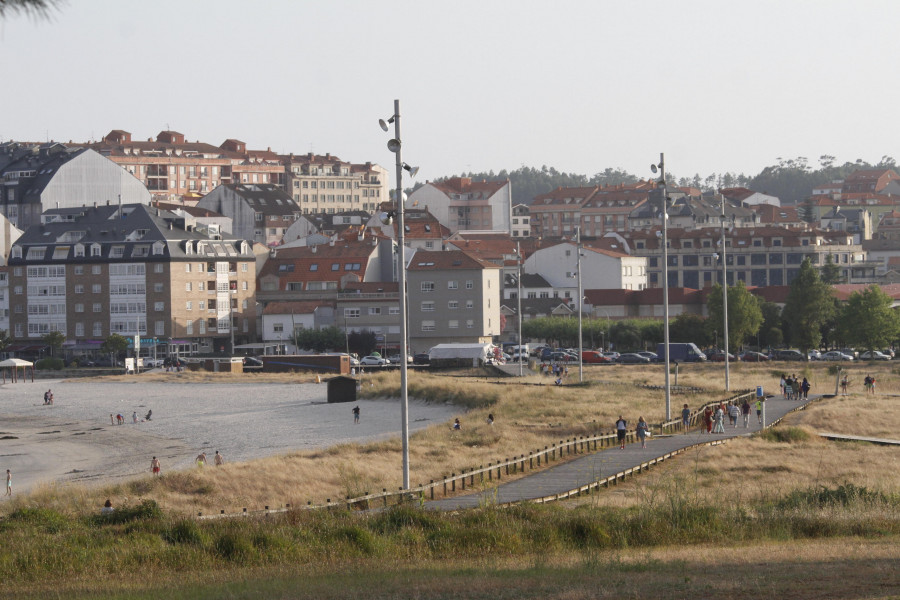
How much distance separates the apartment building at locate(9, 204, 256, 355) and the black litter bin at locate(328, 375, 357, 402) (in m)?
35.8

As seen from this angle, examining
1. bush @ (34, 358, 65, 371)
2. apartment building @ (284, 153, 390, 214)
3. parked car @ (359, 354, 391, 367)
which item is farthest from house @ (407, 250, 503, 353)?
apartment building @ (284, 153, 390, 214)

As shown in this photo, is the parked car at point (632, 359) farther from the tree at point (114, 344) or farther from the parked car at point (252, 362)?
the tree at point (114, 344)

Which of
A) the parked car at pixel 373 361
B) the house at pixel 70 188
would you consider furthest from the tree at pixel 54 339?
the house at pixel 70 188

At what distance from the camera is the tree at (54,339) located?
95938 mm

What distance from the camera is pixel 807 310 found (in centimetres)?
8188

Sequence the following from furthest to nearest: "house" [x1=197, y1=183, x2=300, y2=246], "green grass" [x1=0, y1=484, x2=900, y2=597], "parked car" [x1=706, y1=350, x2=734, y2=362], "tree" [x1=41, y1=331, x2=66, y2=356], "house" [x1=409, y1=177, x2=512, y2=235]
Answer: "house" [x1=409, y1=177, x2=512, y2=235]
"house" [x1=197, y1=183, x2=300, y2=246]
"tree" [x1=41, y1=331, x2=66, y2=356]
"parked car" [x1=706, y1=350, x2=734, y2=362]
"green grass" [x1=0, y1=484, x2=900, y2=597]

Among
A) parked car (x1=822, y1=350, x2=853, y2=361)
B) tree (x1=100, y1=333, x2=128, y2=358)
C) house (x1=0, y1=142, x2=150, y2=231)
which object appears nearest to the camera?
parked car (x1=822, y1=350, x2=853, y2=361)

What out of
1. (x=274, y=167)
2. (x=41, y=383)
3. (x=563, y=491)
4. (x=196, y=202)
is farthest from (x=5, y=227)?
(x=563, y=491)

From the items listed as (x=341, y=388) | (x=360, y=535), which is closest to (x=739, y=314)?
(x=341, y=388)

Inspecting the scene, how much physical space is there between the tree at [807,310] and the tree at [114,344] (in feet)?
154

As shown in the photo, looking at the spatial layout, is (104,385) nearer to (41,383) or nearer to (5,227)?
(41,383)

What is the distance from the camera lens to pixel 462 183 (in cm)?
17162

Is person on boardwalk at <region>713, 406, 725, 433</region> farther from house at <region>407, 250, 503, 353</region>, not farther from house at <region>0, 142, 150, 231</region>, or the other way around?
house at <region>0, 142, 150, 231</region>

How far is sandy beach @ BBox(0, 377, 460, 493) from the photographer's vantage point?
44219 millimetres
